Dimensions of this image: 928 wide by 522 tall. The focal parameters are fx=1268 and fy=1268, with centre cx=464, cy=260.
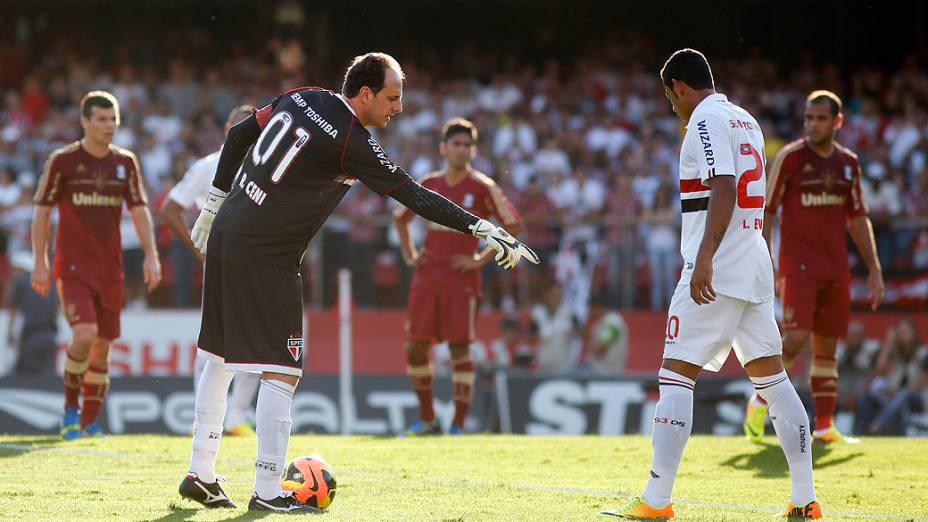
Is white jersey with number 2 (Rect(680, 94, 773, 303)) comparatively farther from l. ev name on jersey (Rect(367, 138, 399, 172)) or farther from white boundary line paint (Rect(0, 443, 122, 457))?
white boundary line paint (Rect(0, 443, 122, 457))

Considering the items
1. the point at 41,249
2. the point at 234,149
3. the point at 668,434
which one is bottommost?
the point at 668,434

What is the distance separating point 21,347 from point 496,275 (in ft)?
22.1

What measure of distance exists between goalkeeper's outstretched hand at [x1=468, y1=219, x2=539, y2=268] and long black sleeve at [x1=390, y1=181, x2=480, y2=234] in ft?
0.18

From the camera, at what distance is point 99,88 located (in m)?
25.1

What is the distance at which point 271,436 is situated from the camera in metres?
6.68

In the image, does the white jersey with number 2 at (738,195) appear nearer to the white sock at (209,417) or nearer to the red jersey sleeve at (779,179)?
the white sock at (209,417)

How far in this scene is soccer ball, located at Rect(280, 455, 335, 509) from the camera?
689 cm

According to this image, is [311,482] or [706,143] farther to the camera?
[311,482]

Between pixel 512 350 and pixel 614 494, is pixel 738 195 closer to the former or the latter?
pixel 614 494

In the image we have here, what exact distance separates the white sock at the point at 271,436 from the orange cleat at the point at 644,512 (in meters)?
1.83

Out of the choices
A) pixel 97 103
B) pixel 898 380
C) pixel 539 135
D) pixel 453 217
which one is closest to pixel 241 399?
pixel 97 103

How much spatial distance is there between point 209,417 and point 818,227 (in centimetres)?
583

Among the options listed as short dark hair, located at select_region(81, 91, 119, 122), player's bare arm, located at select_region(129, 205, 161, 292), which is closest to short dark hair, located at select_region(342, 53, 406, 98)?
short dark hair, located at select_region(81, 91, 119, 122)

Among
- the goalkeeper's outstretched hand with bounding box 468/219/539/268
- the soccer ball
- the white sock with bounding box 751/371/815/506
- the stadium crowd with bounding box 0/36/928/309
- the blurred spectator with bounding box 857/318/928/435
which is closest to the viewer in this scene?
the goalkeeper's outstretched hand with bounding box 468/219/539/268
